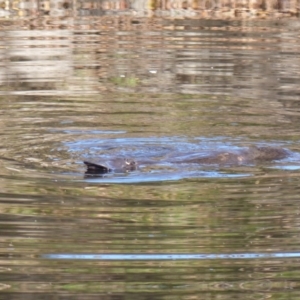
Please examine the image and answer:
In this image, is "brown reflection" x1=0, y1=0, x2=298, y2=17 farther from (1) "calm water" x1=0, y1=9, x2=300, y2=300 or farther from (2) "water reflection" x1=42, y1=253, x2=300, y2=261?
(2) "water reflection" x1=42, y1=253, x2=300, y2=261

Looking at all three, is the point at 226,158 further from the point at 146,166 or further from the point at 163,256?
the point at 163,256

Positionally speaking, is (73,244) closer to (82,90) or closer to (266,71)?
(82,90)

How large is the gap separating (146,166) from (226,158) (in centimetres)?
66

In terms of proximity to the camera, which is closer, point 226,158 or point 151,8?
point 226,158

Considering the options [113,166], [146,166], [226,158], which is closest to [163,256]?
[113,166]

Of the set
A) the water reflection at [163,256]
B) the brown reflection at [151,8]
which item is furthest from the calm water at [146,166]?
the brown reflection at [151,8]

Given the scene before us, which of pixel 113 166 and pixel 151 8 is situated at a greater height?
pixel 151 8

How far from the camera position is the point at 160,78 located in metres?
12.6

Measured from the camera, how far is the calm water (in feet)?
17.4

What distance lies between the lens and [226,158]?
26.4ft

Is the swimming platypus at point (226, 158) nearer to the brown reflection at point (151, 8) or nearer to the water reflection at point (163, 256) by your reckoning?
the water reflection at point (163, 256)

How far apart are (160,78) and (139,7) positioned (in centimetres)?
441

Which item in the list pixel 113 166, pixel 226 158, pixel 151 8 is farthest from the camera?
pixel 151 8

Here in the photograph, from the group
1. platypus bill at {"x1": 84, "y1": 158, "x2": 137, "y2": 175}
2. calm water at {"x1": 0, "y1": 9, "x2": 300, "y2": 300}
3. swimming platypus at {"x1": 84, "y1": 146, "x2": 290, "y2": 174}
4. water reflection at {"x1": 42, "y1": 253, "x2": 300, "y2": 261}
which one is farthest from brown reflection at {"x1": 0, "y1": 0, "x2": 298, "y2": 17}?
water reflection at {"x1": 42, "y1": 253, "x2": 300, "y2": 261}
